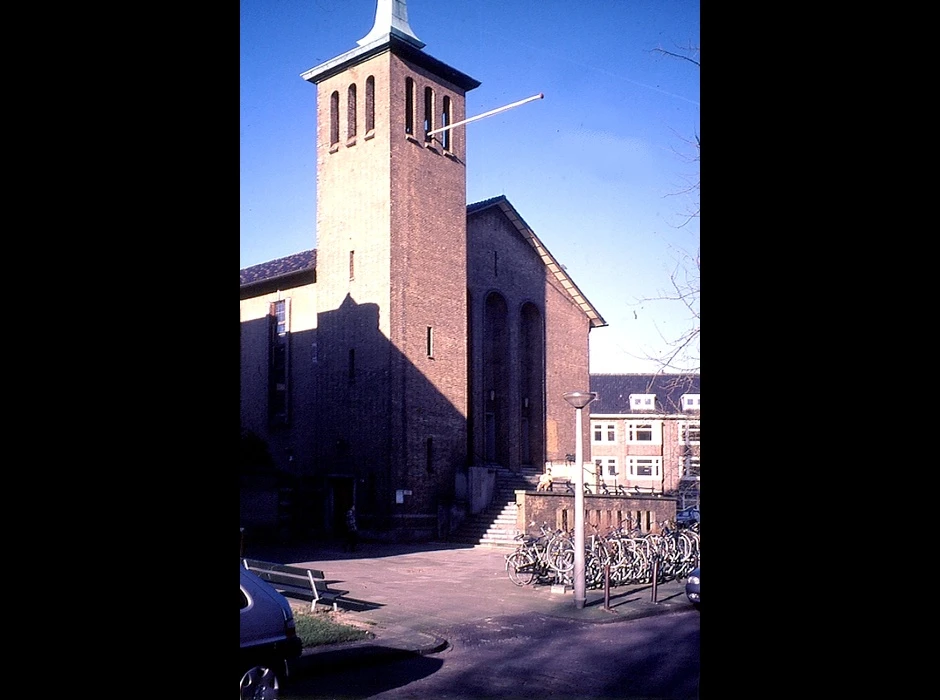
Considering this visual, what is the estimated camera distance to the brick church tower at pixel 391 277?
3088cm

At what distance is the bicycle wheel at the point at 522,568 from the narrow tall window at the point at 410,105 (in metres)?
18.6

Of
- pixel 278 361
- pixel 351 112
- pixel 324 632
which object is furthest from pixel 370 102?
pixel 324 632

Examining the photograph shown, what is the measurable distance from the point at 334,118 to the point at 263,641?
28732 mm

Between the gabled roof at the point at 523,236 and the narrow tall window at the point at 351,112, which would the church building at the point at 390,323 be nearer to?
the narrow tall window at the point at 351,112

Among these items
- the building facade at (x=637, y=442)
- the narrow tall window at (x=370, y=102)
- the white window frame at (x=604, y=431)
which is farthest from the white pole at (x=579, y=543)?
the white window frame at (x=604, y=431)

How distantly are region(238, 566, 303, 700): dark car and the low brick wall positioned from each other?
47.0 feet

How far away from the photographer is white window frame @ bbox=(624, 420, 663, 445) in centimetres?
5497

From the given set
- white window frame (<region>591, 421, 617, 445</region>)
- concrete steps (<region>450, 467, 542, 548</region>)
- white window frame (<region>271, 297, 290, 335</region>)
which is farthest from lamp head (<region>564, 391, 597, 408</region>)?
white window frame (<region>591, 421, 617, 445</region>)

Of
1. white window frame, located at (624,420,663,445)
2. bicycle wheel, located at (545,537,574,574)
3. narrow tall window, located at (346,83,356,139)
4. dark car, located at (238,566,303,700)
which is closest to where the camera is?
dark car, located at (238,566,303,700)

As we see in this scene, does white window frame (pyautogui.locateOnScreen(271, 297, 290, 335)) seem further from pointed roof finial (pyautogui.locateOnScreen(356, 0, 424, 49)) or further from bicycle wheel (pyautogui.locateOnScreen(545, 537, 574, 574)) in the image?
bicycle wheel (pyautogui.locateOnScreen(545, 537, 574, 574))
